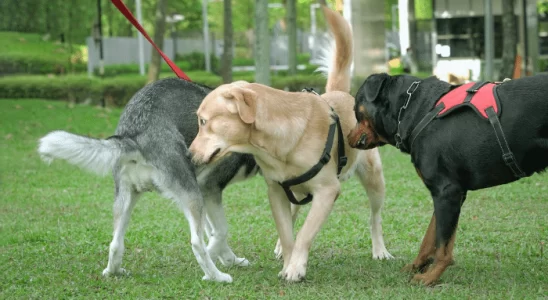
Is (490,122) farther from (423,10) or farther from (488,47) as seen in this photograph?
(423,10)

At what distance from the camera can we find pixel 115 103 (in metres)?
25.4

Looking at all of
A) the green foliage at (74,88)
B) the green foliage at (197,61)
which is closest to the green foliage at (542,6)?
the green foliage at (197,61)

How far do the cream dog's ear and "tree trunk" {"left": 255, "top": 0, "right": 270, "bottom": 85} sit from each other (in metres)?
12.2

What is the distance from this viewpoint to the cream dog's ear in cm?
559

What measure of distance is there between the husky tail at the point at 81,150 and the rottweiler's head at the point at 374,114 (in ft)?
6.39

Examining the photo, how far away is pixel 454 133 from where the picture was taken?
549cm

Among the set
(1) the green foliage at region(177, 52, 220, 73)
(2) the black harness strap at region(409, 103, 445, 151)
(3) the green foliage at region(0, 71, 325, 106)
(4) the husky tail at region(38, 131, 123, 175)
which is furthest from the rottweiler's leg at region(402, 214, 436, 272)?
(1) the green foliage at region(177, 52, 220, 73)

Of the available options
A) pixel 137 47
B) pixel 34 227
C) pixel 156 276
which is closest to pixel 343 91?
pixel 156 276

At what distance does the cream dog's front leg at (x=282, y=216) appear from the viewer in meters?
6.13

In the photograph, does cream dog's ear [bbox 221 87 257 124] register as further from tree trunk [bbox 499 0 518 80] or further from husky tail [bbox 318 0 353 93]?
tree trunk [bbox 499 0 518 80]

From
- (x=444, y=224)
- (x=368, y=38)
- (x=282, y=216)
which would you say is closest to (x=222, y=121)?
(x=282, y=216)

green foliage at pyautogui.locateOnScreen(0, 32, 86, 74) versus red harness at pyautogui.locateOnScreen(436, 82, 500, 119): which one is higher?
green foliage at pyautogui.locateOnScreen(0, 32, 86, 74)

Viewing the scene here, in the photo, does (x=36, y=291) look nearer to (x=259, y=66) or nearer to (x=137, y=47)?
(x=259, y=66)

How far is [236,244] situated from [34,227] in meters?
2.62
